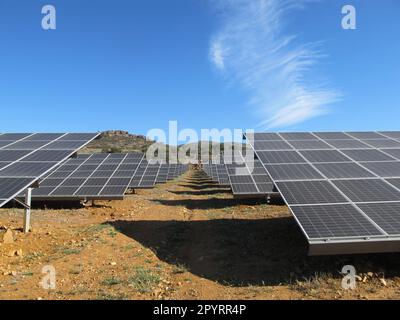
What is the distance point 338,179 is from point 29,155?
14.2 metres

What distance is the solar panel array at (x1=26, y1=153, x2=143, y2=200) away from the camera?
965 inches

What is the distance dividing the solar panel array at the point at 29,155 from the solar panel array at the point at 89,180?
453cm

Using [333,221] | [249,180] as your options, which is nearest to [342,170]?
[333,221]

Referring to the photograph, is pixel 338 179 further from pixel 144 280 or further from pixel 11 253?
pixel 11 253

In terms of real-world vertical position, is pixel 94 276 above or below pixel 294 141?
below

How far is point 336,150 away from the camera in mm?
17922

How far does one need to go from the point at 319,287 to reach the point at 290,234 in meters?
5.81

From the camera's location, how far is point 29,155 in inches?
704

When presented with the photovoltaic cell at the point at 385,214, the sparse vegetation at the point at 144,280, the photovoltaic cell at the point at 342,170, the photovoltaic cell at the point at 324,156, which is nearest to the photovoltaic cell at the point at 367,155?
the photovoltaic cell at the point at 324,156

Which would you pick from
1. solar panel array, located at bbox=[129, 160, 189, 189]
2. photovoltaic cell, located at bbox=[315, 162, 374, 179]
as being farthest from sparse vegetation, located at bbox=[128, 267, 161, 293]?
solar panel array, located at bbox=[129, 160, 189, 189]

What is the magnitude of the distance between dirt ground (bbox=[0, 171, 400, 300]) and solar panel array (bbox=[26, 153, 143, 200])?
362 centimetres

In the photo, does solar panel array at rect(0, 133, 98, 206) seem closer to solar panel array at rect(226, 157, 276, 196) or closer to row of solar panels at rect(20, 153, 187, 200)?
row of solar panels at rect(20, 153, 187, 200)

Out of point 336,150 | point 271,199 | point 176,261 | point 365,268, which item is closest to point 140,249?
point 176,261

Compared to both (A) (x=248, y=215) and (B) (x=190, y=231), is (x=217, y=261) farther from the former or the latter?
(A) (x=248, y=215)
